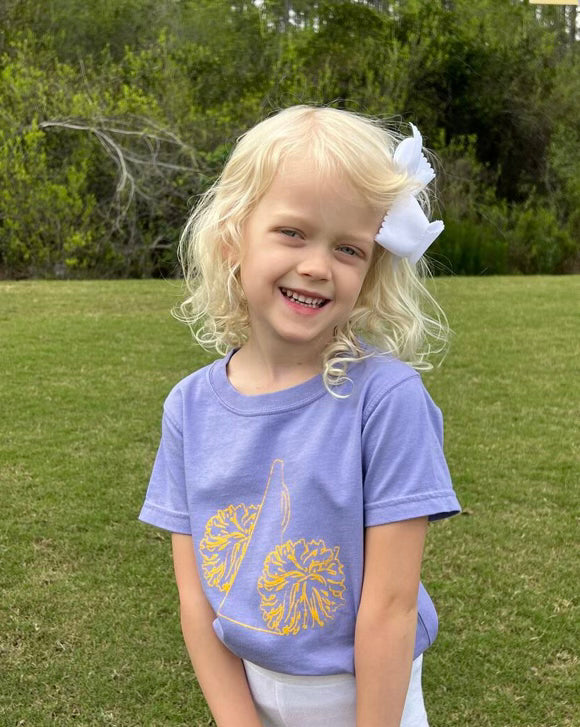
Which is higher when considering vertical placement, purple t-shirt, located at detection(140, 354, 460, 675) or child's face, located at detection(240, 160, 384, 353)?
child's face, located at detection(240, 160, 384, 353)

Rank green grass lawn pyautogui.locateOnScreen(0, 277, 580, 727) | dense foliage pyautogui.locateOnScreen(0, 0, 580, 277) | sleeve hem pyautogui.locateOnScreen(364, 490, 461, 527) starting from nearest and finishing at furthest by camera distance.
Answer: sleeve hem pyautogui.locateOnScreen(364, 490, 461, 527), green grass lawn pyautogui.locateOnScreen(0, 277, 580, 727), dense foliage pyautogui.locateOnScreen(0, 0, 580, 277)

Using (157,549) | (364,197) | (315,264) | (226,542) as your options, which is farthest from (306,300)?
(157,549)

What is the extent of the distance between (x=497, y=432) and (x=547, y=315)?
4.14 meters

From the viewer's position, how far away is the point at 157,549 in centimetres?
342

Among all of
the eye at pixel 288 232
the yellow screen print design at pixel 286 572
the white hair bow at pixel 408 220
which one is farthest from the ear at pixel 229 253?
the yellow screen print design at pixel 286 572

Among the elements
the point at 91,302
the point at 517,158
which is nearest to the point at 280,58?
the point at 517,158

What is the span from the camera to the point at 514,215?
16.8 m

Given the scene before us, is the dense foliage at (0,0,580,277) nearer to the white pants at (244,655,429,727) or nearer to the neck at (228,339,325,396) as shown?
the neck at (228,339,325,396)

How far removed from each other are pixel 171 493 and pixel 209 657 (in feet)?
0.92

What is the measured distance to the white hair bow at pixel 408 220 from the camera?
133 centimetres

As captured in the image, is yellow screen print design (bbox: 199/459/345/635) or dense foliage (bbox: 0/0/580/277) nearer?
yellow screen print design (bbox: 199/459/345/635)

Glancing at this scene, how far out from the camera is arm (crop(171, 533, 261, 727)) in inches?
55.1

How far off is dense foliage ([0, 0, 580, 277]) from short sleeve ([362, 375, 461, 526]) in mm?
11722

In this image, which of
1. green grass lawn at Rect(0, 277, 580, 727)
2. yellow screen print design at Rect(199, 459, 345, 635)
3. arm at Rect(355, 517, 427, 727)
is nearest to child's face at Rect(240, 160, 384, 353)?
yellow screen print design at Rect(199, 459, 345, 635)
